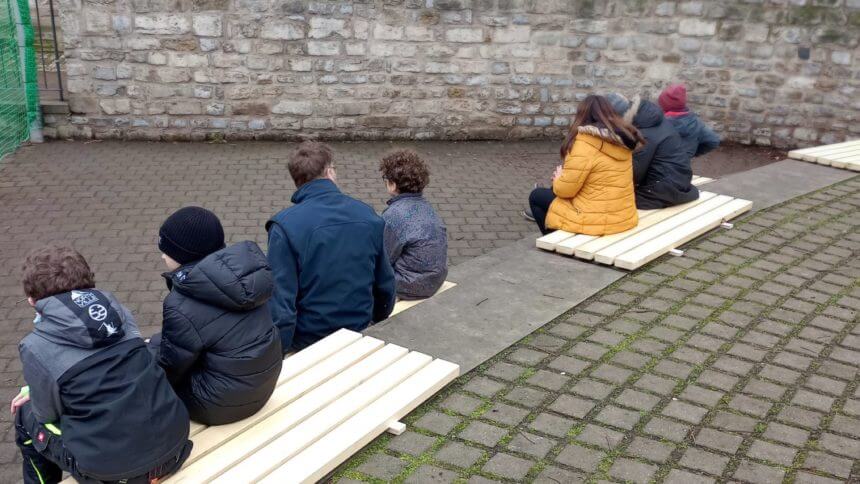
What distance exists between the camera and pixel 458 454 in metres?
3.57

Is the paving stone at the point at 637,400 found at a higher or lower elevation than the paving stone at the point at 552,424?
higher

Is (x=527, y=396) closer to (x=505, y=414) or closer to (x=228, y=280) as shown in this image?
(x=505, y=414)

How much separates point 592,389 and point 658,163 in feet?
9.85

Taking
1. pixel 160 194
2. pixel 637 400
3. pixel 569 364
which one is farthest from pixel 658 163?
pixel 160 194

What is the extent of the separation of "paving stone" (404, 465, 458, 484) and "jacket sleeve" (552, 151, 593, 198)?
9.59 ft

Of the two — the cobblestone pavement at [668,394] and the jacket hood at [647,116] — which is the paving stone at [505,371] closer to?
the cobblestone pavement at [668,394]

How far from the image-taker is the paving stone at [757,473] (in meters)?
3.47

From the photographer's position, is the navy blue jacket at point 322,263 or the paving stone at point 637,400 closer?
the paving stone at point 637,400

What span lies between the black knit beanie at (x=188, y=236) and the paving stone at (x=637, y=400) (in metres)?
2.08

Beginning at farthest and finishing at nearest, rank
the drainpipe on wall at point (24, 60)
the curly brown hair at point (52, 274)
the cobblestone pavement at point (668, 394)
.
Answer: the drainpipe on wall at point (24, 60)
the cobblestone pavement at point (668, 394)
the curly brown hair at point (52, 274)

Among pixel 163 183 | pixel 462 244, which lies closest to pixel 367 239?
pixel 462 244

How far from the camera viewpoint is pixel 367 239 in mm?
Result: 4277

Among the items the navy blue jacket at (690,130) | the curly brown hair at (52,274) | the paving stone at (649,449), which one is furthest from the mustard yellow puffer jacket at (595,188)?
the curly brown hair at (52,274)

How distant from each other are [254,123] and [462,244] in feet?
13.2
